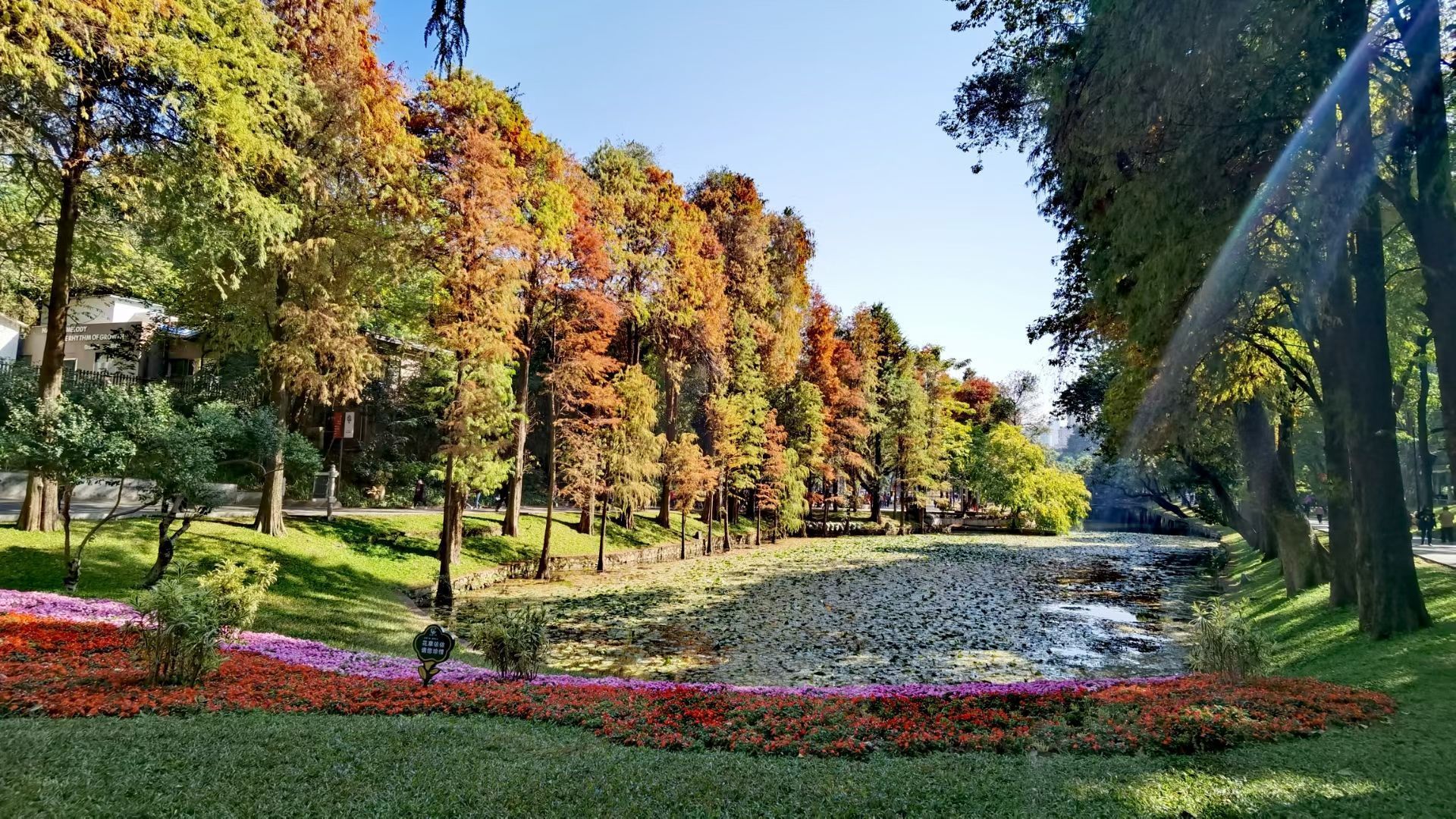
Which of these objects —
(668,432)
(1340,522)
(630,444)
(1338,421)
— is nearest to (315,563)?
(630,444)

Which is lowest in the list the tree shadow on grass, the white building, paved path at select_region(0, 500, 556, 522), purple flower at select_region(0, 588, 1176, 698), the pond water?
the pond water

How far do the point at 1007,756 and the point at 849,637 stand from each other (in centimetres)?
984

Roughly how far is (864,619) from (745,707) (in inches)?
424

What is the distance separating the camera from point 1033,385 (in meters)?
81.3

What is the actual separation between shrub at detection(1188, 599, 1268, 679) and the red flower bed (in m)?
0.34

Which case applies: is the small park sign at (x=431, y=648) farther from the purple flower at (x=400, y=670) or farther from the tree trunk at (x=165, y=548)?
the tree trunk at (x=165, y=548)

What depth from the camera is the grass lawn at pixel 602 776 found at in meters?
4.99

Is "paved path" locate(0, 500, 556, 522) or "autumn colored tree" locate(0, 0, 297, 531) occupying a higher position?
"autumn colored tree" locate(0, 0, 297, 531)

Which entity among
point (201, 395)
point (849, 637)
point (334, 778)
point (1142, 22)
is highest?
point (1142, 22)

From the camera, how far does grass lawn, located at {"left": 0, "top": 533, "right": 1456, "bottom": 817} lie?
499cm

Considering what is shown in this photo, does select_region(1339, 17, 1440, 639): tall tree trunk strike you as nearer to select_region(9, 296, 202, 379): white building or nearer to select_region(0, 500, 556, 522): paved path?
select_region(0, 500, 556, 522): paved path

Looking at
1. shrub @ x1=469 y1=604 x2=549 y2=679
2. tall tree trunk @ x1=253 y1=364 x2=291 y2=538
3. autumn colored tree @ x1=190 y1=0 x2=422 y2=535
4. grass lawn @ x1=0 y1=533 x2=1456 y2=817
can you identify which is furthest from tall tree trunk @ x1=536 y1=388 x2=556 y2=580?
grass lawn @ x1=0 y1=533 x2=1456 y2=817

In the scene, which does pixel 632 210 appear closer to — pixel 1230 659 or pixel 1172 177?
pixel 1172 177

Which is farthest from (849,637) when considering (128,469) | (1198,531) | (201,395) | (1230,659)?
(1198,531)
